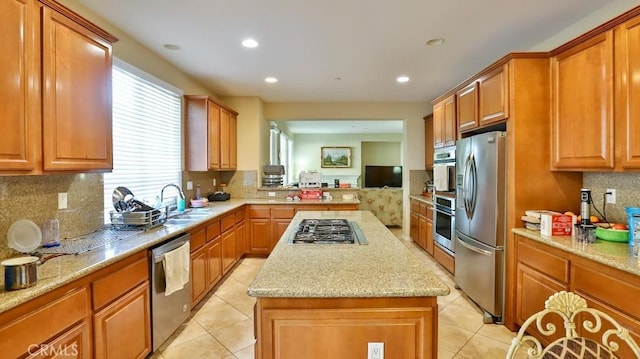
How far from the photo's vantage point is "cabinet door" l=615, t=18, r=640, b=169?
1.89 metres

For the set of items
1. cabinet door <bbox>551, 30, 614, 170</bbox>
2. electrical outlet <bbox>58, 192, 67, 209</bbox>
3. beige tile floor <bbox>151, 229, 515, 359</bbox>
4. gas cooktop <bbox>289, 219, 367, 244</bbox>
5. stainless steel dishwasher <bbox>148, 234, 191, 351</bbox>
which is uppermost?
cabinet door <bbox>551, 30, 614, 170</bbox>

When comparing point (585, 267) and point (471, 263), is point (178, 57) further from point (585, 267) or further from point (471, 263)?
point (585, 267)

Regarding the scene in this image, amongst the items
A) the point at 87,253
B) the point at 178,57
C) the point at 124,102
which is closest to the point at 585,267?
the point at 87,253

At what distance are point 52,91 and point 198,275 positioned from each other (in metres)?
1.90

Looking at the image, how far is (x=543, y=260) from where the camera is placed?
90.0 inches

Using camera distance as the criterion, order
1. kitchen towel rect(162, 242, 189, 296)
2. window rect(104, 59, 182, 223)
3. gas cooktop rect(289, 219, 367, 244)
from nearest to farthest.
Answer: gas cooktop rect(289, 219, 367, 244)
kitchen towel rect(162, 242, 189, 296)
window rect(104, 59, 182, 223)

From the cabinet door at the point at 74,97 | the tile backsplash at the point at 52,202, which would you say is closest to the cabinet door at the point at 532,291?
the cabinet door at the point at 74,97

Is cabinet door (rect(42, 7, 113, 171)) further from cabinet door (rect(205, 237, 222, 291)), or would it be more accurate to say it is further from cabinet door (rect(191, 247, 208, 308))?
cabinet door (rect(205, 237, 222, 291))

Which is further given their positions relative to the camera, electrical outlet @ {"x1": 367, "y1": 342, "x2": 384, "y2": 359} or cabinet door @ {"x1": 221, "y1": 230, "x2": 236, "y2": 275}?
cabinet door @ {"x1": 221, "y1": 230, "x2": 236, "y2": 275}

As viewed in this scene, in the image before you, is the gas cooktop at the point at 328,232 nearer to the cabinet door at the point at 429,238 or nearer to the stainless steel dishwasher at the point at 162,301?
the stainless steel dishwasher at the point at 162,301

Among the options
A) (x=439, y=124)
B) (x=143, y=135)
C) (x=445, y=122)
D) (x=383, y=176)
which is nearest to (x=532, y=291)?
(x=445, y=122)

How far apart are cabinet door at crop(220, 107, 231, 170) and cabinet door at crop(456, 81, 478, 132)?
10.2 ft

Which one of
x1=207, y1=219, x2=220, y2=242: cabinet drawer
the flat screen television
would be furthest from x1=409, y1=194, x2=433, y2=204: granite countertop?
the flat screen television

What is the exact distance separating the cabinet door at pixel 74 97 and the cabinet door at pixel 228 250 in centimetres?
181
